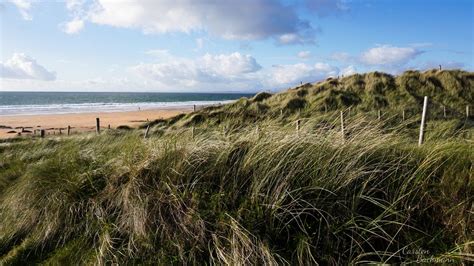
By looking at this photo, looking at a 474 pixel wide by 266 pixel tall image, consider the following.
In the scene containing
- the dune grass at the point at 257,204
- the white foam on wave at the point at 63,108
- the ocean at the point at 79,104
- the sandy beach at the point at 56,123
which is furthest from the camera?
the ocean at the point at 79,104

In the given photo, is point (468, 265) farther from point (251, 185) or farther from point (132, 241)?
point (132, 241)

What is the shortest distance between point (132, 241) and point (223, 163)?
1.18m

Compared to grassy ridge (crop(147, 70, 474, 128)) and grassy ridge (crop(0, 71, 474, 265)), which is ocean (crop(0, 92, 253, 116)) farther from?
grassy ridge (crop(0, 71, 474, 265))

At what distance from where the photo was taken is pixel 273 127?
496 cm

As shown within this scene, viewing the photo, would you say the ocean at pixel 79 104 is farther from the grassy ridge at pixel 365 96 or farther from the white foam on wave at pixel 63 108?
the grassy ridge at pixel 365 96

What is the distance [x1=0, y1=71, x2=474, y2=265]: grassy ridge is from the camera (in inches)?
132

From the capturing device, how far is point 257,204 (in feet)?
12.0

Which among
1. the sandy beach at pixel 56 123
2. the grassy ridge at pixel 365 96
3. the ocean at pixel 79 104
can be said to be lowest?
the ocean at pixel 79 104

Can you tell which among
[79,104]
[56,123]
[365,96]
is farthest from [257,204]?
[79,104]

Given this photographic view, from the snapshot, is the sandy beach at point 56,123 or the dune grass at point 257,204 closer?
the dune grass at point 257,204

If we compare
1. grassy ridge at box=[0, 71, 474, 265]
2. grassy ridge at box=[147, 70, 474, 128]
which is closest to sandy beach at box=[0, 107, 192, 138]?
grassy ridge at box=[147, 70, 474, 128]

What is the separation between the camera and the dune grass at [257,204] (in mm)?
3356

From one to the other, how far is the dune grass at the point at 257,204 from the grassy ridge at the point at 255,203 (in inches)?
0.5

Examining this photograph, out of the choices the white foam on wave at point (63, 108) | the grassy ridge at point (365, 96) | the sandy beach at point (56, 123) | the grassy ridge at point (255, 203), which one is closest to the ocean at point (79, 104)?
the white foam on wave at point (63, 108)
